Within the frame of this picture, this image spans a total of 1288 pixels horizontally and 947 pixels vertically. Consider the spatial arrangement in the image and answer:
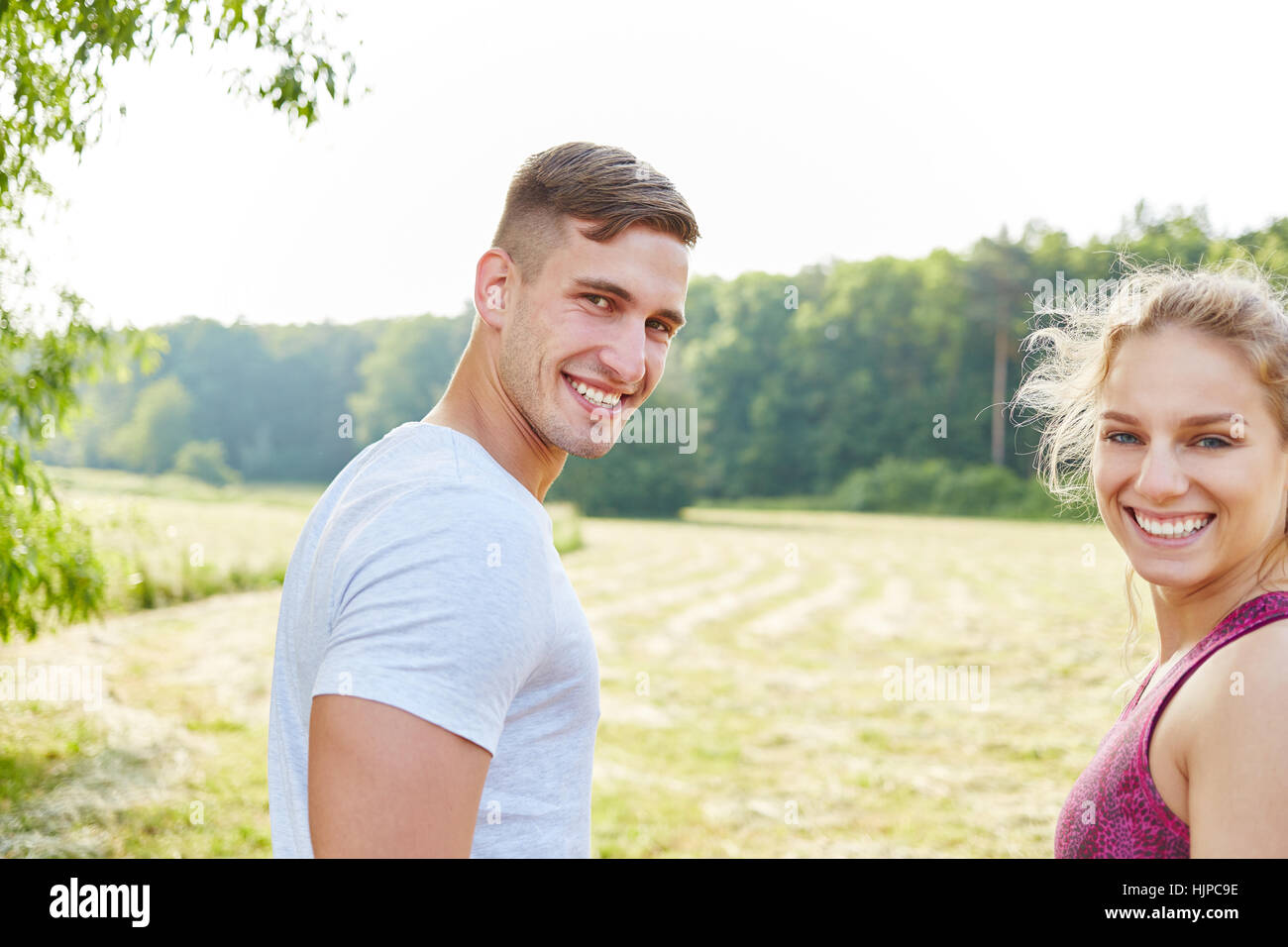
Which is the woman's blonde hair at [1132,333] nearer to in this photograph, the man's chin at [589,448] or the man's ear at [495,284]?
the man's chin at [589,448]

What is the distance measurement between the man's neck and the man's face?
23mm

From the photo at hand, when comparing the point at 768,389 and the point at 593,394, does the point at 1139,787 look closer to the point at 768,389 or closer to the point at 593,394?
the point at 593,394

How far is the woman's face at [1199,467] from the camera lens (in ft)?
4.95

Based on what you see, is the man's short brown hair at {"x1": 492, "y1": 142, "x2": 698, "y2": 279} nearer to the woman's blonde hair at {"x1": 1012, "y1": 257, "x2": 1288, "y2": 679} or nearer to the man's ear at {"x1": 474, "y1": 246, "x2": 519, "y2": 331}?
the man's ear at {"x1": 474, "y1": 246, "x2": 519, "y2": 331}

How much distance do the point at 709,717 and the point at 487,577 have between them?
826 cm

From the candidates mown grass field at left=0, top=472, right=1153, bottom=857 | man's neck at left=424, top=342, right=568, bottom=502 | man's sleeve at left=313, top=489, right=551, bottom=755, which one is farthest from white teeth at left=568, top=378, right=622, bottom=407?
mown grass field at left=0, top=472, right=1153, bottom=857

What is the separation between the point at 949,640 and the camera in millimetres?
13039

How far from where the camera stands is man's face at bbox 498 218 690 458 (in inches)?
61.2

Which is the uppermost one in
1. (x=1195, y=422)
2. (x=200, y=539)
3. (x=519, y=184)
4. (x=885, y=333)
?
(x=885, y=333)

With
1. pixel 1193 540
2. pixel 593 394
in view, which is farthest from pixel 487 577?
pixel 1193 540

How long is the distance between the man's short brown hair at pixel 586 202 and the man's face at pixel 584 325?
0.06ft
